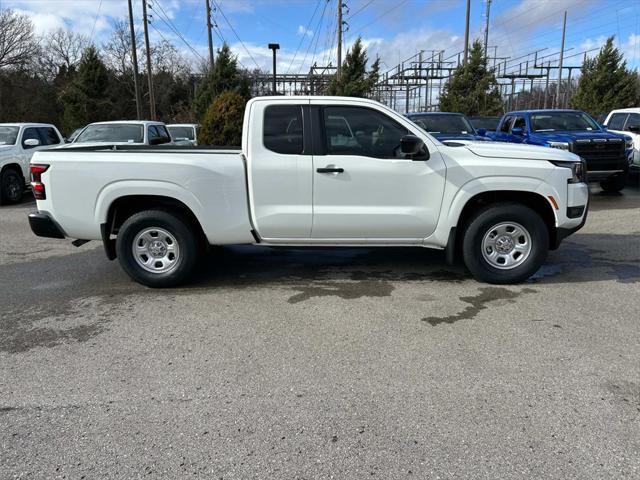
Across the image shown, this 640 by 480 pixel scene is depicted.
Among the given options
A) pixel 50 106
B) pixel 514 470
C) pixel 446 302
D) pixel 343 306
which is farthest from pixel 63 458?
pixel 50 106

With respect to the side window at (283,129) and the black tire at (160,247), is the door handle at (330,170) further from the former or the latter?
the black tire at (160,247)

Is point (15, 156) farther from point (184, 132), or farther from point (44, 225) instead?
point (184, 132)

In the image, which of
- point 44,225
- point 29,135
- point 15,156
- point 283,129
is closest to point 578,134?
point 283,129

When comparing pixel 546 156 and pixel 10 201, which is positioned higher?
pixel 546 156

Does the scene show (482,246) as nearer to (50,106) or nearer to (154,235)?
(154,235)

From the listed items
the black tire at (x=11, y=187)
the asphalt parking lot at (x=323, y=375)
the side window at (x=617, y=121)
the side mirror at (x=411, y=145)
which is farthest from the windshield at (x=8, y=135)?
the side window at (x=617, y=121)

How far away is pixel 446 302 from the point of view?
5160 mm

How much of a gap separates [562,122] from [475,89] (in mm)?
14164

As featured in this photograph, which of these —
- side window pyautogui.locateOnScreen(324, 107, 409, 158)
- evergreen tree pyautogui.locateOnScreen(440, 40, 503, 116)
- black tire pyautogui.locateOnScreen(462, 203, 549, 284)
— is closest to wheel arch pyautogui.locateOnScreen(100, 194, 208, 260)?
side window pyautogui.locateOnScreen(324, 107, 409, 158)

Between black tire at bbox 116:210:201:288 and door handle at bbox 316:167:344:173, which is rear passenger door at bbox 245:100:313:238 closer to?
door handle at bbox 316:167:344:173

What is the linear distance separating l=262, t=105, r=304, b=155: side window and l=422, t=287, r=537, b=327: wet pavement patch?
2236mm

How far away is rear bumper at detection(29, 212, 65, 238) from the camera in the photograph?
5539mm

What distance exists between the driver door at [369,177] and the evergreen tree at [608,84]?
2485 cm

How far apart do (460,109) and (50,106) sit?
3175 cm
